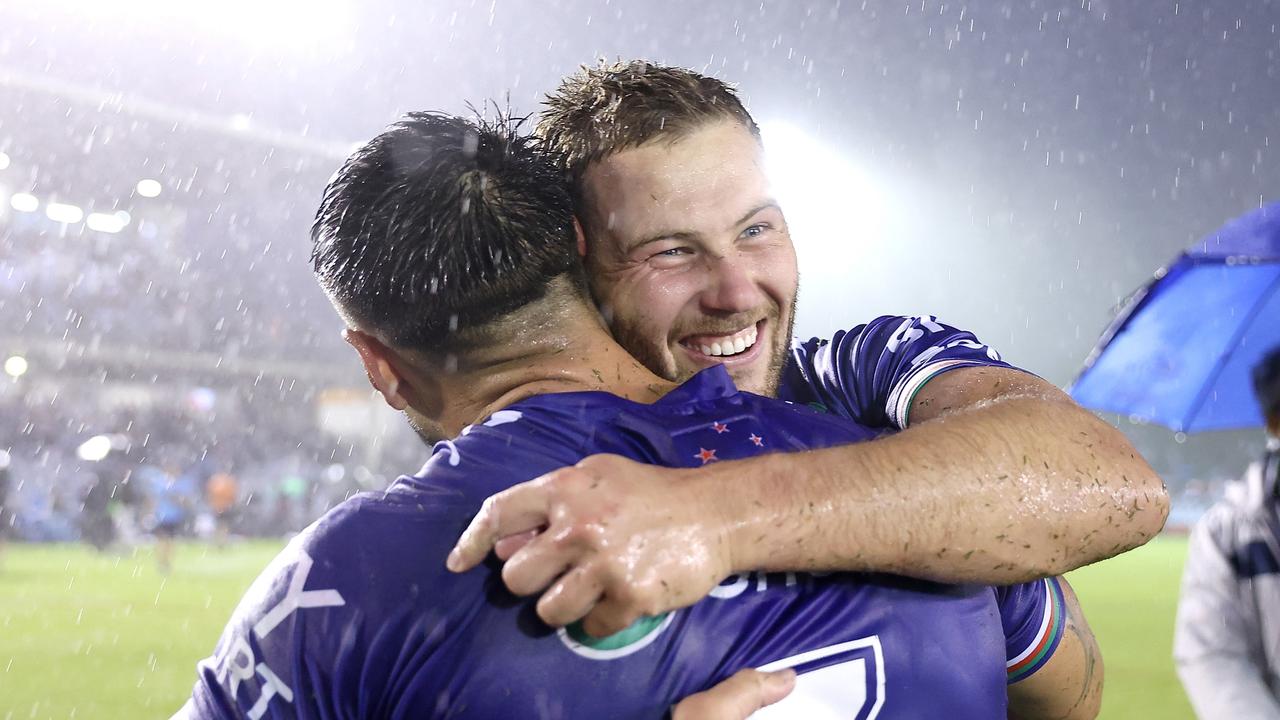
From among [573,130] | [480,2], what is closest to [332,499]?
[480,2]

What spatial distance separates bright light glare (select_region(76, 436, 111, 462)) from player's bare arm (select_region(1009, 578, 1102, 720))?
25116 millimetres

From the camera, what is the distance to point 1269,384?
3943mm

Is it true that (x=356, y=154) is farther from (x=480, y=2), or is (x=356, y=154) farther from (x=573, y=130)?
(x=480, y=2)

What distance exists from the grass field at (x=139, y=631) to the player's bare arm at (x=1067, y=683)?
5921 mm

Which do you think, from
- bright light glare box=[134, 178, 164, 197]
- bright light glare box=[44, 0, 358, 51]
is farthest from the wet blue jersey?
bright light glare box=[134, 178, 164, 197]

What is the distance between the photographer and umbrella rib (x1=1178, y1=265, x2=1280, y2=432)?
489cm

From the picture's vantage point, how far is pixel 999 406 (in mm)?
1472

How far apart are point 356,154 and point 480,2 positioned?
32839 mm

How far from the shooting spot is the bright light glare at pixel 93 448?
2420 centimetres

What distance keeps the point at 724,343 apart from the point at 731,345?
0.06ft

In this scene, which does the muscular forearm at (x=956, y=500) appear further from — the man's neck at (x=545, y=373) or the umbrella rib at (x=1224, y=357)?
the umbrella rib at (x=1224, y=357)

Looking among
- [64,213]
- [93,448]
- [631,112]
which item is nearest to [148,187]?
[64,213]

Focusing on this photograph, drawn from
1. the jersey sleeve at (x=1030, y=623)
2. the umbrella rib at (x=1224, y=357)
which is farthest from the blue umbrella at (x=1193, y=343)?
the jersey sleeve at (x=1030, y=623)

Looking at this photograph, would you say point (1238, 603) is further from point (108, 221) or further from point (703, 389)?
point (108, 221)
